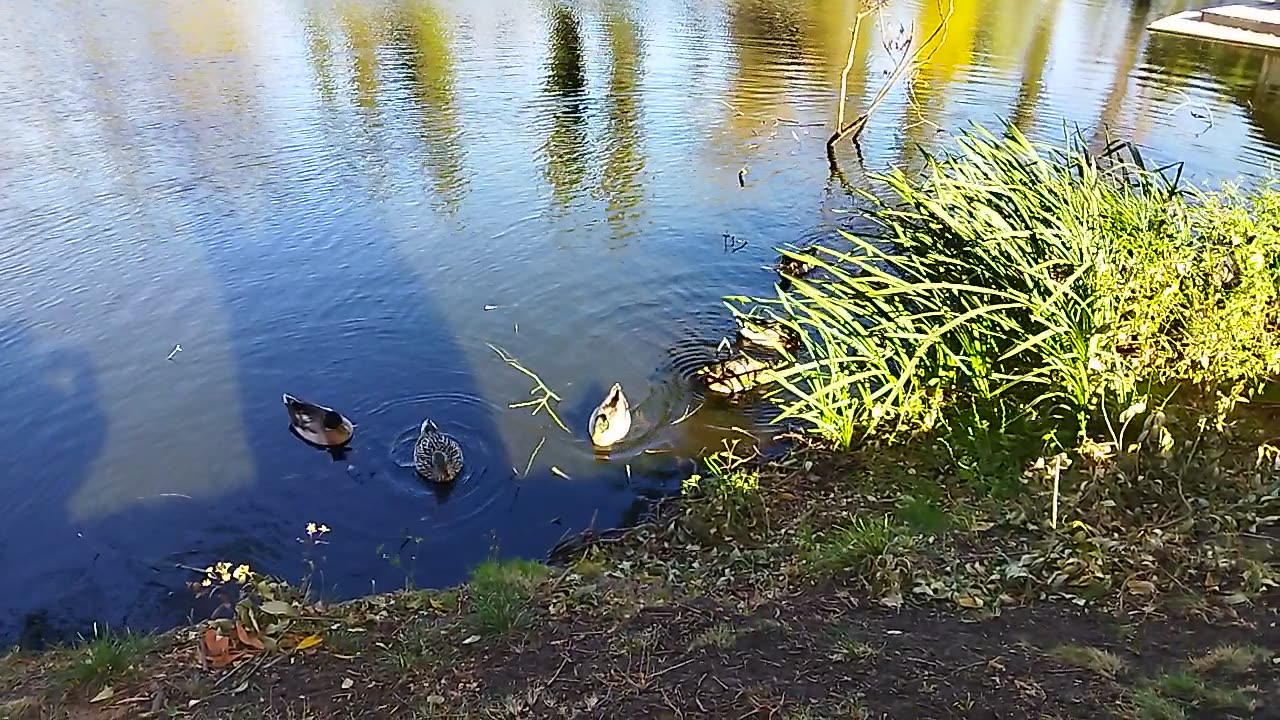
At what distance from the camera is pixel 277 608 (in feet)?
13.3

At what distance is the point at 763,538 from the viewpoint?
205 inches

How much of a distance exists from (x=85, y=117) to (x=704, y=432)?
39.9 feet

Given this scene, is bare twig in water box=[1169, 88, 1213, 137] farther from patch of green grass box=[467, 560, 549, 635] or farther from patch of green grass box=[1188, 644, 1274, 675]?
patch of green grass box=[467, 560, 549, 635]

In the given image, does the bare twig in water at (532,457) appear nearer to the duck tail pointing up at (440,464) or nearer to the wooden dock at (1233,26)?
the duck tail pointing up at (440,464)

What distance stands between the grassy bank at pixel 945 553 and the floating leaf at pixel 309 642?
0.01 metres

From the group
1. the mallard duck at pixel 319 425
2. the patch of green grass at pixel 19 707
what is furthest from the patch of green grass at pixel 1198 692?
the mallard duck at pixel 319 425

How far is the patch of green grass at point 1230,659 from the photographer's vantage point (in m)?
3.23

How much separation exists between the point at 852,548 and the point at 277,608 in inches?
107

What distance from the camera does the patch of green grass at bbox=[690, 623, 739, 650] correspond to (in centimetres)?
367

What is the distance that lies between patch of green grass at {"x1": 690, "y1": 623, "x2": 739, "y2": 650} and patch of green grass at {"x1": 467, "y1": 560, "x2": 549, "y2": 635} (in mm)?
788

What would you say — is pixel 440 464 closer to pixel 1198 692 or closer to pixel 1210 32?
pixel 1198 692

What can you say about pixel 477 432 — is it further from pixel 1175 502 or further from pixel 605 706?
pixel 1175 502

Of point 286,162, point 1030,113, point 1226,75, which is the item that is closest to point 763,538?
point 286,162

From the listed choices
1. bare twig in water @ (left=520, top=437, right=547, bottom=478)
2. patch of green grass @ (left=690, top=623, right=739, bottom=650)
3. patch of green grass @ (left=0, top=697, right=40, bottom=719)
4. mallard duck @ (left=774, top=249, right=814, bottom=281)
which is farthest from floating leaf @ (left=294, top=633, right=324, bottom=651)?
mallard duck @ (left=774, top=249, right=814, bottom=281)
